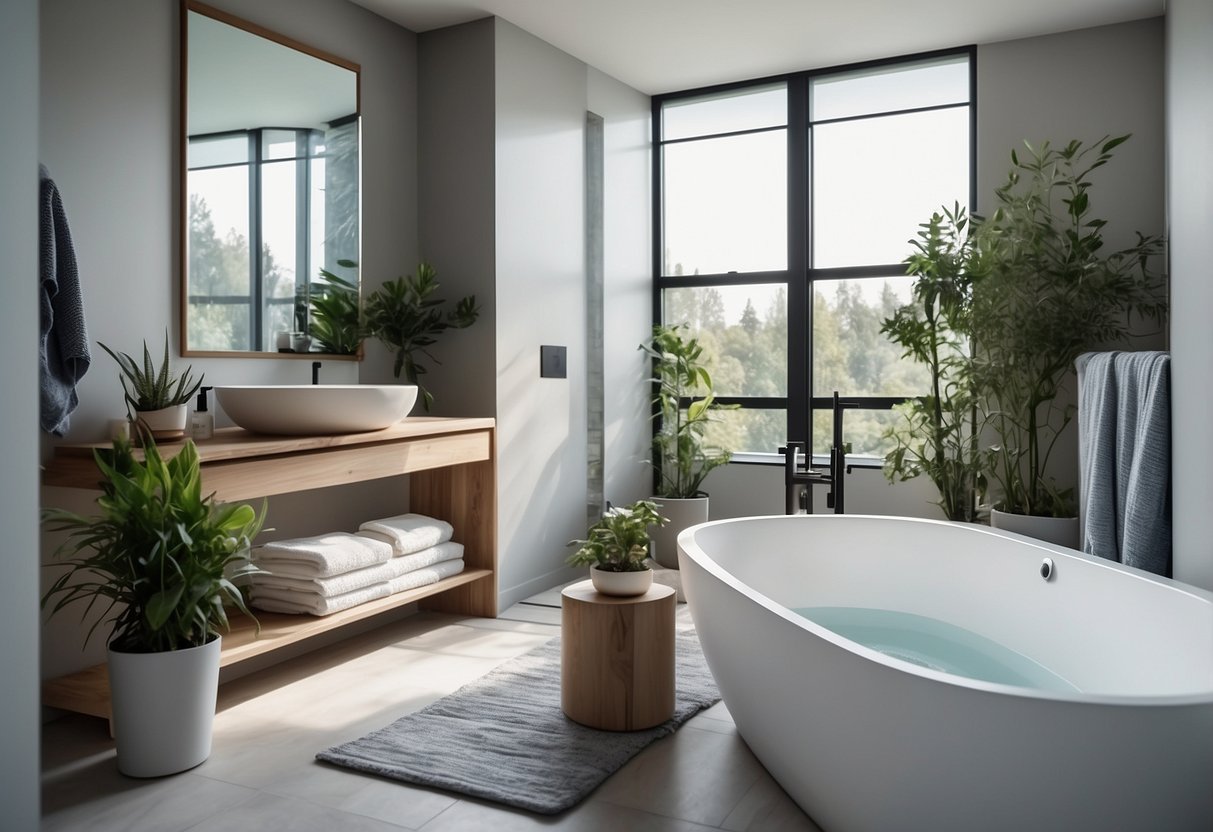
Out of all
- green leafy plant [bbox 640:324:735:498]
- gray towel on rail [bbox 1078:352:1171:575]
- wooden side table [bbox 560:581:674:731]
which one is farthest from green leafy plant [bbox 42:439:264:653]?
green leafy plant [bbox 640:324:735:498]

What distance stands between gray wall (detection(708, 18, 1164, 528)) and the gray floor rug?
2.76m

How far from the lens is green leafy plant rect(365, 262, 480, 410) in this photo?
382 centimetres

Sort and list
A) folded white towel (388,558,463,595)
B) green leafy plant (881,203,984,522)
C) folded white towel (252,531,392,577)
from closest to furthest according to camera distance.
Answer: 1. folded white towel (252,531,392,577)
2. folded white towel (388,558,463,595)
3. green leafy plant (881,203,984,522)

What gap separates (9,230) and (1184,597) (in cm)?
255

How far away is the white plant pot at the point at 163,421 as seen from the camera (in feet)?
8.84

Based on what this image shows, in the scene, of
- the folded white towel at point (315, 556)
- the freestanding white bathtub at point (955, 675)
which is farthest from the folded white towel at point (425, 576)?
the freestanding white bathtub at point (955, 675)

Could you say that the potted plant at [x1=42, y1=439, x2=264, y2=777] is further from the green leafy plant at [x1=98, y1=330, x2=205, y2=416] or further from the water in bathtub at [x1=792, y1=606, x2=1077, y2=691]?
the water in bathtub at [x1=792, y1=606, x2=1077, y2=691]

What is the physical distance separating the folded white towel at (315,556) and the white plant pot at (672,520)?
1.96m

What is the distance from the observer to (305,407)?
9.57 ft

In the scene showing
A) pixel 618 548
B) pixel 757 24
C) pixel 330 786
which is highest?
pixel 757 24

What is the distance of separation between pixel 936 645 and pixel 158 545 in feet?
7.80

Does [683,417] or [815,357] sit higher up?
[815,357]

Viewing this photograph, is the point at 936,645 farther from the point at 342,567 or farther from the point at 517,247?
the point at 517,247

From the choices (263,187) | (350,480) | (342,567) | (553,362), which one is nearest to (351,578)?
(342,567)
